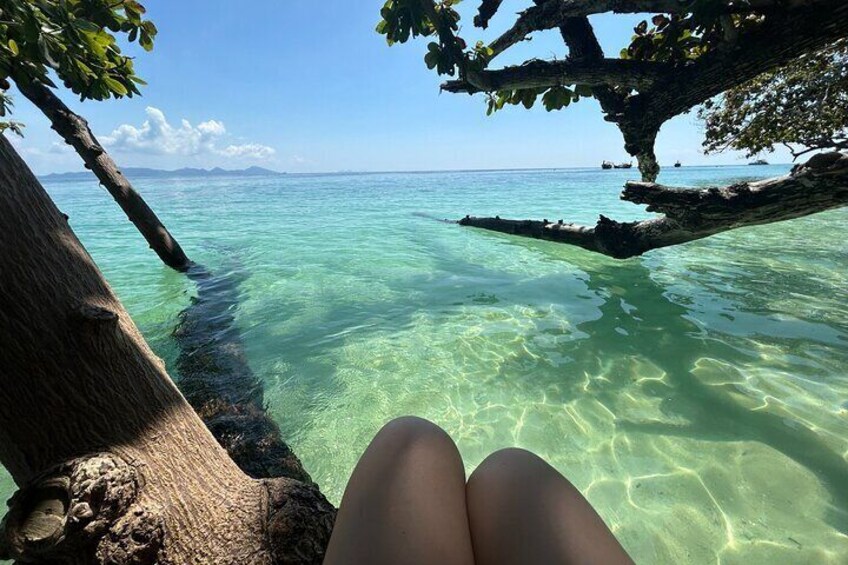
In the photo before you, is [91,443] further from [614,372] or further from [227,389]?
[614,372]

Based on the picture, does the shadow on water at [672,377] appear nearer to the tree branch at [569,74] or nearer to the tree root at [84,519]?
the tree branch at [569,74]

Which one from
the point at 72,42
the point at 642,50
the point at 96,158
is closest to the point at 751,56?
the point at 642,50

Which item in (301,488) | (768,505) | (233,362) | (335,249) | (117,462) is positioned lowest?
(335,249)

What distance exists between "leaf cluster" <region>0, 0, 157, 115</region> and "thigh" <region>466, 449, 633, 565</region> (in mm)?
3913

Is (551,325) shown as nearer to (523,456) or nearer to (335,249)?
(523,456)

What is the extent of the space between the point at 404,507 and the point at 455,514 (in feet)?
0.67

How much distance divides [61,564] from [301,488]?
70 cm

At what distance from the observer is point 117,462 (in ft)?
4.00

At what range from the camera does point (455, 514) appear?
4.34ft

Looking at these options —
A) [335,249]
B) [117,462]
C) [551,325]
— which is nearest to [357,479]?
[117,462]

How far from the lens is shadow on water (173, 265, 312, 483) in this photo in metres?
2.65

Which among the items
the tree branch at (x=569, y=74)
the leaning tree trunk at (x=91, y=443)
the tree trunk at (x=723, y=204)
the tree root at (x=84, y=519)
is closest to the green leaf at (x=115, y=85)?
the leaning tree trunk at (x=91, y=443)

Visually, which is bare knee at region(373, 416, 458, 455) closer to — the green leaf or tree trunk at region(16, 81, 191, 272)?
the green leaf

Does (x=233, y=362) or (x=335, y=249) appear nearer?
(x=233, y=362)
